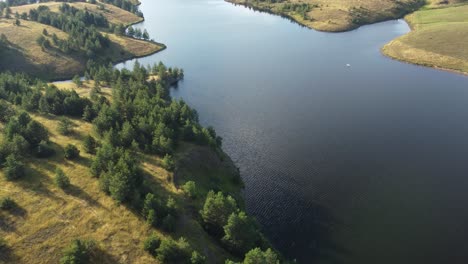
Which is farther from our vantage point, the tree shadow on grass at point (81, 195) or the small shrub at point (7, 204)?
the tree shadow on grass at point (81, 195)

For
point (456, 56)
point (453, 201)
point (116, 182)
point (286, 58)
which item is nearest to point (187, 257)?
point (116, 182)

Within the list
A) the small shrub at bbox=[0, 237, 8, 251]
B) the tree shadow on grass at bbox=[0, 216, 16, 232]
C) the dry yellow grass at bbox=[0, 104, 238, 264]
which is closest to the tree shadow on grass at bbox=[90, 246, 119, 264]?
the dry yellow grass at bbox=[0, 104, 238, 264]

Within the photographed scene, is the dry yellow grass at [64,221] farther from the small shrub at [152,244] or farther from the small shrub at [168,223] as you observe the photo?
the small shrub at [168,223]

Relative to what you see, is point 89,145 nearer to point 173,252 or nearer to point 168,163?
point 168,163

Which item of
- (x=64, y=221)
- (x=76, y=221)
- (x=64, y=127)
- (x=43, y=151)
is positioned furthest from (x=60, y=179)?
(x=64, y=127)

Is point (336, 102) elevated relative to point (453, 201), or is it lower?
elevated

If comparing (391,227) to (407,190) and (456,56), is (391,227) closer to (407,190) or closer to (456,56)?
(407,190)

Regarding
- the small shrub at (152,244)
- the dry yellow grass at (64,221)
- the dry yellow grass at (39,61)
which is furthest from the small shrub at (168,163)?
the dry yellow grass at (39,61)
